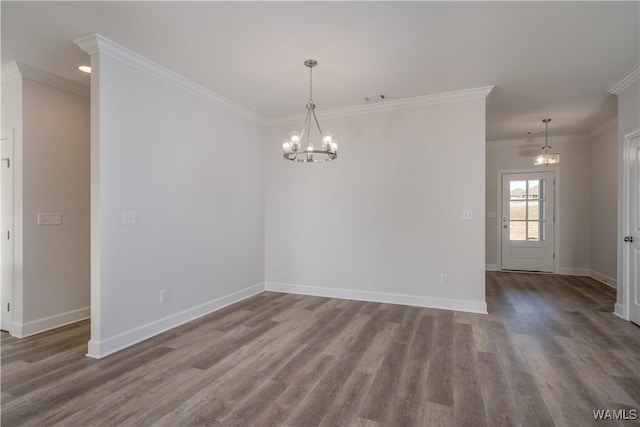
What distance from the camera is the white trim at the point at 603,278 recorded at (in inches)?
216

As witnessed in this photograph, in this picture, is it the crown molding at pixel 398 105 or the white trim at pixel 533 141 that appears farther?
the white trim at pixel 533 141

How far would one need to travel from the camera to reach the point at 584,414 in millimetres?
2025

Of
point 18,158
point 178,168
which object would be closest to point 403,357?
point 178,168

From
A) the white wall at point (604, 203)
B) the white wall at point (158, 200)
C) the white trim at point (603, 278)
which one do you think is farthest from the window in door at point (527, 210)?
the white wall at point (158, 200)

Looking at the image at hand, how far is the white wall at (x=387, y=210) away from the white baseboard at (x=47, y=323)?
2486 mm

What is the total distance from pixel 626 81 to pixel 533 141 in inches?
125

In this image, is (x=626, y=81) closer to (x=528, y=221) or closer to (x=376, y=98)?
(x=376, y=98)

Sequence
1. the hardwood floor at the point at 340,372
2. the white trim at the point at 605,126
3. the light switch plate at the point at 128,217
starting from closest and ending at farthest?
the hardwood floor at the point at 340,372 < the light switch plate at the point at 128,217 < the white trim at the point at 605,126

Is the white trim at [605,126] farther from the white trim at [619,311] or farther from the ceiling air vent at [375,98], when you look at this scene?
the ceiling air vent at [375,98]

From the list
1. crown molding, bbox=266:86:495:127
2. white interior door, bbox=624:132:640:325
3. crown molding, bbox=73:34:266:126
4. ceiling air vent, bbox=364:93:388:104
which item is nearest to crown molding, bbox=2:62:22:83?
crown molding, bbox=73:34:266:126

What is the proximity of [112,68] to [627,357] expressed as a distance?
529 centimetres

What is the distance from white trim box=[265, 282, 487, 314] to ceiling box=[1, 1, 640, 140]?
272 centimetres

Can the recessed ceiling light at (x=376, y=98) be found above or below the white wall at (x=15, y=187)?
above

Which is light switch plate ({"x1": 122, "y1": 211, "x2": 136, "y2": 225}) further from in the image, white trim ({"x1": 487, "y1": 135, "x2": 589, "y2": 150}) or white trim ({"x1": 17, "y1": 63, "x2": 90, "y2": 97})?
white trim ({"x1": 487, "y1": 135, "x2": 589, "y2": 150})
